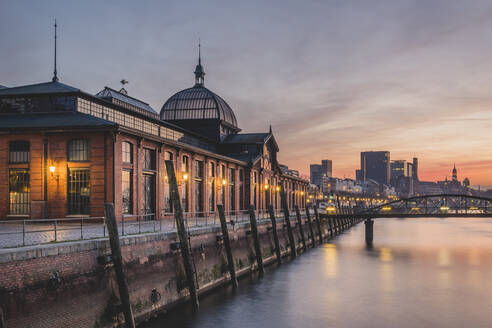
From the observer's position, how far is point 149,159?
1435 inches

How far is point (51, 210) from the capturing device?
3098 centimetres

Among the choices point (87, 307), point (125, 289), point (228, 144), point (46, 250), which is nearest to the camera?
point (46, 250)

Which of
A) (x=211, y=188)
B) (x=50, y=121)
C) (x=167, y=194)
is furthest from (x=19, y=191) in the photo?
(x=211, y=188)

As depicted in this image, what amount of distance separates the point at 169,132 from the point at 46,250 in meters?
37.1

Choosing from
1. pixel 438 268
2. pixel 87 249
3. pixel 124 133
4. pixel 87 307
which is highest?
pixel 124 133

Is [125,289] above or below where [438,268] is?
above

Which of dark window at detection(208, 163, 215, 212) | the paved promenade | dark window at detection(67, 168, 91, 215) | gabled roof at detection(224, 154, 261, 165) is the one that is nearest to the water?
the paved promenade

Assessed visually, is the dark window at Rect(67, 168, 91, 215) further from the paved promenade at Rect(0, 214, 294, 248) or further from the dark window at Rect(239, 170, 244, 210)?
the dark window at Rect(239, 170, 244, 210)

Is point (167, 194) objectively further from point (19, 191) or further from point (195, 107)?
point (195, 107)

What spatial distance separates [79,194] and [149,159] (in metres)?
6.85

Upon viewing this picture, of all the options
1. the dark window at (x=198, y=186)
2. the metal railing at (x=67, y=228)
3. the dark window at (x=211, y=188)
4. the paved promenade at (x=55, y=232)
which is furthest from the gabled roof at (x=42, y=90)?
the dark window at (x=211, y=188)

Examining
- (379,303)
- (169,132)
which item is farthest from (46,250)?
(169,132)

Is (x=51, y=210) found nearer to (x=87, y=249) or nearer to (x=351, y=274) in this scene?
(x=87, y=249)

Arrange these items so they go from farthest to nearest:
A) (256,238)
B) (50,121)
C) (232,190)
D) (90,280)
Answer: (232,190) < (256,238) < (50,121) < (90,280)
